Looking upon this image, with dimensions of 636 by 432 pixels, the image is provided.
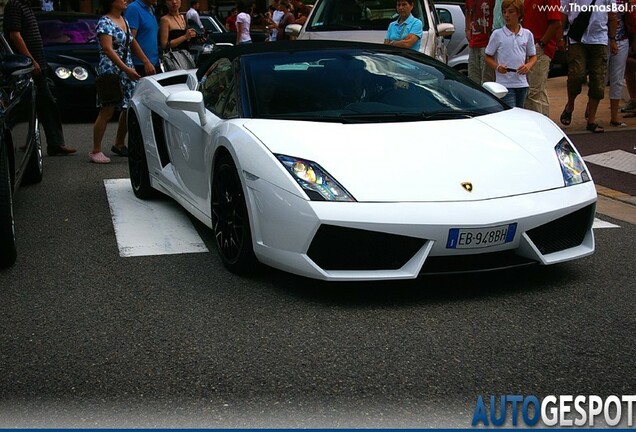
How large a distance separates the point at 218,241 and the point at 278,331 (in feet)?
4.25

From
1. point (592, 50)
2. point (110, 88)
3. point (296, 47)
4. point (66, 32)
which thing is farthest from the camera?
point (66, 32)

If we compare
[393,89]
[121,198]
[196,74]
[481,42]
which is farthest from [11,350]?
[481,42]

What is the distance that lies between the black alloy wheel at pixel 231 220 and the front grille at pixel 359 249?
544 millimetres

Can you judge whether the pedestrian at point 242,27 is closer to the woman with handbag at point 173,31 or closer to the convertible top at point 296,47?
the woman with handbag at point 173,31

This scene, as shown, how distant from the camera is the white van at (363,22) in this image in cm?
1215

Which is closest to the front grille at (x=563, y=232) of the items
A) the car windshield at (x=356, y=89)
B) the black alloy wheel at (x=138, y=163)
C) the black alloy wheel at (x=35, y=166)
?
the car windshield at (x=356, y=89)

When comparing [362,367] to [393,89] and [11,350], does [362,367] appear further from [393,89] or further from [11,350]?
[393,89]

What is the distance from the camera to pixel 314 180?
16.6 feet

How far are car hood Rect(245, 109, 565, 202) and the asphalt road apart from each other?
55 centimetres


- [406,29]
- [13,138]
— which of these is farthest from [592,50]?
[13,138]

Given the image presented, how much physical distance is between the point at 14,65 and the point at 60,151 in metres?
3.94

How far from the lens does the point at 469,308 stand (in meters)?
5.03

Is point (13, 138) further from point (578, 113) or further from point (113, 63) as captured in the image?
point (578, 113)

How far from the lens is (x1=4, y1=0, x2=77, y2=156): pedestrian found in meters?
10.2
